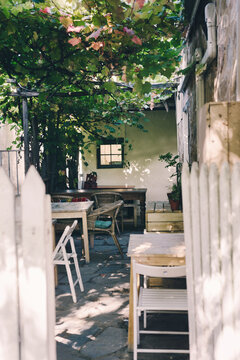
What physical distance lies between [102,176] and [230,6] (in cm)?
877

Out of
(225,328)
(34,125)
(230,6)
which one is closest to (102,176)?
(34,125)

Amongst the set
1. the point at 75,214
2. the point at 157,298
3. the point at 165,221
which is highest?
the point at 75,214

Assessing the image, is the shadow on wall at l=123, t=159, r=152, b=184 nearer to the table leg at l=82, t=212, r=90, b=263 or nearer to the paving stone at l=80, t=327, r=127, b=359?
the table leg at l=82, t=212, r=90, b=263

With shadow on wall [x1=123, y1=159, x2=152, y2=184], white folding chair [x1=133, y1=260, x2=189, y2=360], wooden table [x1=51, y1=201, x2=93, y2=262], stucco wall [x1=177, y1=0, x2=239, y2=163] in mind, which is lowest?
white folding chair [x1=133, y1=260, x2=189, y2=360]

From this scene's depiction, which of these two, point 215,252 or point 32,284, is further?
point 215,252

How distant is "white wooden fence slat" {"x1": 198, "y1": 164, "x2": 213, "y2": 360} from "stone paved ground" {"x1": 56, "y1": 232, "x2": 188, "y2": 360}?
1290 millimetres

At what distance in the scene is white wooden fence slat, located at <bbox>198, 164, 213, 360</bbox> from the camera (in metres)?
2.02

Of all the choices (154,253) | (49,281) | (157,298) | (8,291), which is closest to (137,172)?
(154,253)

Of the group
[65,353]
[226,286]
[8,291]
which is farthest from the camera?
[65,353]

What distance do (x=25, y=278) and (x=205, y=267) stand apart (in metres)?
0.99

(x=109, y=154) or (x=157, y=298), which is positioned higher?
(x=109, y=154)

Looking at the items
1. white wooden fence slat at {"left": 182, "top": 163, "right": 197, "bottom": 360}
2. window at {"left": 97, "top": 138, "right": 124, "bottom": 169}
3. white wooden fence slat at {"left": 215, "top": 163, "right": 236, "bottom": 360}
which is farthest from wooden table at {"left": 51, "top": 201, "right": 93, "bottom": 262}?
window at {"left": 97, "top": 138, "right": 124, "bottom": 169}

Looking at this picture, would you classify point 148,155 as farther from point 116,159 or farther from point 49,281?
point 49,281

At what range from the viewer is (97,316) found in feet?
13.3
